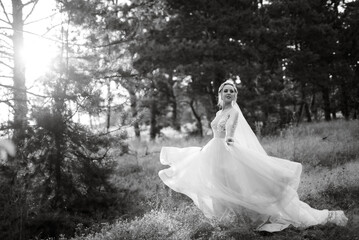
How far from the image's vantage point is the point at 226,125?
586cm

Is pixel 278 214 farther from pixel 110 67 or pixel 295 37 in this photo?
pixel 295 37

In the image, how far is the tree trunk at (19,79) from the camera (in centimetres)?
684

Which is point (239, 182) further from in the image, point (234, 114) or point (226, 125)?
point (234, 114)

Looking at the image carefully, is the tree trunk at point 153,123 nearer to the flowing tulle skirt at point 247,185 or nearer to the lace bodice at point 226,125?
the lace bodice at point 226,125

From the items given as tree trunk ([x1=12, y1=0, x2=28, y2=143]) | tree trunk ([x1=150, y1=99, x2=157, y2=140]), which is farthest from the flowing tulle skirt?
tree trunk ([x1=150, y1=99, x2=157, y2=140])

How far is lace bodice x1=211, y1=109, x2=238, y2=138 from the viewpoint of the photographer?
19.1 ft

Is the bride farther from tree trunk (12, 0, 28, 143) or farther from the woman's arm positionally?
tree trunk (12, 0, 28, 143)

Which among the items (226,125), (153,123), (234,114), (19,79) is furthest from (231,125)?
(153,123)

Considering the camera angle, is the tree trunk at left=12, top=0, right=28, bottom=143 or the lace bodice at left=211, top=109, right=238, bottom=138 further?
the tree trunk at left=12, top=0, right=28, bottom=143

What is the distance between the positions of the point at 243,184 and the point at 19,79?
5.98 metres

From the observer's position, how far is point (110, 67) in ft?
27.7

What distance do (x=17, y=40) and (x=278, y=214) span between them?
7.36 m

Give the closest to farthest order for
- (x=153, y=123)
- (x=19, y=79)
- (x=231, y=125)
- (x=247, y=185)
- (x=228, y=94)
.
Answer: (x=247, y=185) → (x=231, y=125) → (x=228, y=94) → (x=19, y=79) → (x=153, y=123)

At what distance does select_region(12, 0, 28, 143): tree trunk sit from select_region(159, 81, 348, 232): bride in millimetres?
3045
